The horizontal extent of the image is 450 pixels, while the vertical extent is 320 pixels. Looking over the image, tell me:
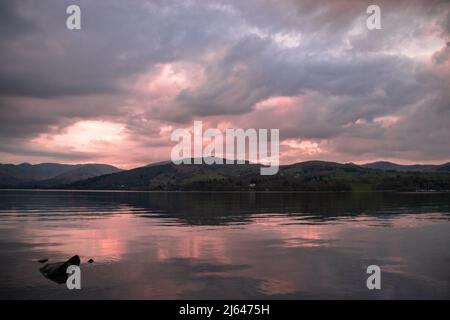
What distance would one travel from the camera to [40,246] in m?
53.5

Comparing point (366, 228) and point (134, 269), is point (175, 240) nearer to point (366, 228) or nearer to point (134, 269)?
point (134, 269)

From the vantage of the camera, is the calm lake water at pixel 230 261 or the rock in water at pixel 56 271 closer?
the calm lake water at pixel 230 261

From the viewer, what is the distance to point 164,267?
40594 millimetres

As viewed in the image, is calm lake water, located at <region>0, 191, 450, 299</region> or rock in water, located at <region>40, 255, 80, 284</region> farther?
rock in water, located at <region>40, 255, 80, 284</region>

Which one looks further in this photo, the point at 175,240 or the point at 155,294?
the point at 175,240

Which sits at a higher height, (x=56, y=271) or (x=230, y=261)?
(x=56, y=271)

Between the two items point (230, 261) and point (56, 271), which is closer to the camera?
point (56, 271)

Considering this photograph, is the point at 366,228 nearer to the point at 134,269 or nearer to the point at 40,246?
the point at 134,269

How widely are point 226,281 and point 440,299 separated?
626 inches
